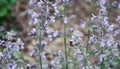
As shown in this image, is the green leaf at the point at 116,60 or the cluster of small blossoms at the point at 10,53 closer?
the cluster of small blossoms at the point at 10,53

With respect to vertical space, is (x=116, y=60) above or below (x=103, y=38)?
below

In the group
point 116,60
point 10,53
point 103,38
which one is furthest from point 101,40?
point 10,53

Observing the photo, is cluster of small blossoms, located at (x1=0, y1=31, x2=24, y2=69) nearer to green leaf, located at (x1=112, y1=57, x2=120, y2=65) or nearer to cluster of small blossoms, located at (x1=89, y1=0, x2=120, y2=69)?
cluster of small blossoms, located at (x1=89, y1=0, x2=120, y2=69)

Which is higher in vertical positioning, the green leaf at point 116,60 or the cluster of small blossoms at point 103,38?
the cluster of small blossoms at point 103,38

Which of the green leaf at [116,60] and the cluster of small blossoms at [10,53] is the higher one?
the cluster of small blossoms at [10,53]

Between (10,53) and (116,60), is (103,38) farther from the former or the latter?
(10,53)

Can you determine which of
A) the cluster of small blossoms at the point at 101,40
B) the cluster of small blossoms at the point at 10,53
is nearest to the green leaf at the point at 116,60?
the cluster of small blossoms at the point at 101,40

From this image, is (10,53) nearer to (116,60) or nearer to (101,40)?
(101,40)

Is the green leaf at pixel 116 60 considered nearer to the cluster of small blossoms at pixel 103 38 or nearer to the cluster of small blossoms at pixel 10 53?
the cluster of small blossoms at pixel 103 38

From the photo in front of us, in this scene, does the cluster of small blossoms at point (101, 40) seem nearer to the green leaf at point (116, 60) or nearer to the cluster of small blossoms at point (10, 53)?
the green leaf at point (116, 60)

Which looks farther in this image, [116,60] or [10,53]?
[116,60]

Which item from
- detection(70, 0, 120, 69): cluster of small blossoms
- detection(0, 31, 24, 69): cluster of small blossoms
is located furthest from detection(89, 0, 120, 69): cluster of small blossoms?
detection(0, 31, 24, 69): cluster of small blossoms

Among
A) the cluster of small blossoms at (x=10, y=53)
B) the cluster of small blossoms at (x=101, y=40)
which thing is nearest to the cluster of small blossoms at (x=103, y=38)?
the cluster of small blossoms at (x=101, y=40)

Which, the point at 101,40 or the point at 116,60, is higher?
the point at 101,40
